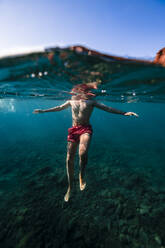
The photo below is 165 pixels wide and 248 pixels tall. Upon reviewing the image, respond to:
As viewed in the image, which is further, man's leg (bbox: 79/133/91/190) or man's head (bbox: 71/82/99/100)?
man's head (bbox: 71/82/99/100)

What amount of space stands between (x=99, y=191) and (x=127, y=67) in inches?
281

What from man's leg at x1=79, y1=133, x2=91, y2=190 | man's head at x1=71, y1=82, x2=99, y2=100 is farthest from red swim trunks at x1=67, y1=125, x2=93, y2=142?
man's head at x1=71, y1=82, x2=99, y2=100

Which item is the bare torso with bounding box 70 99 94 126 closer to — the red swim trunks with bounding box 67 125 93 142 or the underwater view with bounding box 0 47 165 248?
the red swim trunks with bounding box 67 125 93 142

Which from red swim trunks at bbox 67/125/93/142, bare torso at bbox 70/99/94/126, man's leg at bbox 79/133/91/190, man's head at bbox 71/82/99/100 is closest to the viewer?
man's leg at bbox 79/133/91/190

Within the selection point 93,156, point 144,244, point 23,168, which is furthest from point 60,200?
point 93,156

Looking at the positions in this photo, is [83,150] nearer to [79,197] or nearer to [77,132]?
[77,132]

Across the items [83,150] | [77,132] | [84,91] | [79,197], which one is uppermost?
[84,91]

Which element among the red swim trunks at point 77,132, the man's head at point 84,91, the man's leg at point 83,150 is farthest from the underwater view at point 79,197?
the red swim trunks at point 77,132

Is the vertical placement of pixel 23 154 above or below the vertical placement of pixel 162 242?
below

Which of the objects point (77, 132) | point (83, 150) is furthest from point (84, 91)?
point (83, 150)

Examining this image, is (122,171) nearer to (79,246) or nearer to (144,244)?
(144,244)

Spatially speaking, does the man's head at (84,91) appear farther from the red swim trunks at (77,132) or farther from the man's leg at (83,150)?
the man's leg at (83,150)

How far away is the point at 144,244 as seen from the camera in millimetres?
4766

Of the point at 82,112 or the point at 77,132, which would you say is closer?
the point at 77,132
